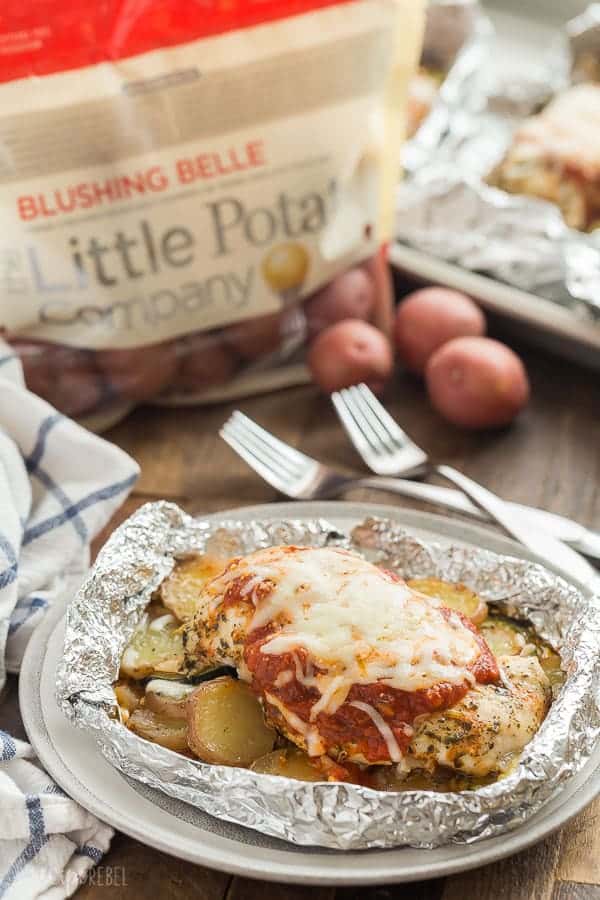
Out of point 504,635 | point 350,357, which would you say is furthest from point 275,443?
point 504,635

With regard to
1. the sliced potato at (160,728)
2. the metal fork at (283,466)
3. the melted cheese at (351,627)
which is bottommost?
the metal fork at (283,466)

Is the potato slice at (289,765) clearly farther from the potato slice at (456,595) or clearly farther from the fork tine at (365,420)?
the fork tine at (365,420)

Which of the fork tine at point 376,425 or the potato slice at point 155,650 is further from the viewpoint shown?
the fork tine at point 376,425

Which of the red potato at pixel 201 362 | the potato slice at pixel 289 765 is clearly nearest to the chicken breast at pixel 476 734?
the potato slice at pixel 289 765

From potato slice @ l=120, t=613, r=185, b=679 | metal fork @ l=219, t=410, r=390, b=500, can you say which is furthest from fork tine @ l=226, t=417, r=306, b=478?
potato slice @ l=120, t=613, r=185, b=679

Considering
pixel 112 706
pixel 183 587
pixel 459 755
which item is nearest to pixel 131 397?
pixel 183 587

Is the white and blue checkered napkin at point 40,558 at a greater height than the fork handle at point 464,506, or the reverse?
the white and blue checkered napkin at point 40,558

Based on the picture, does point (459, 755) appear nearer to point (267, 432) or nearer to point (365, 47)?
point (267, 432)

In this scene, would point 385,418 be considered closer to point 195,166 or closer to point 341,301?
point 341,301
